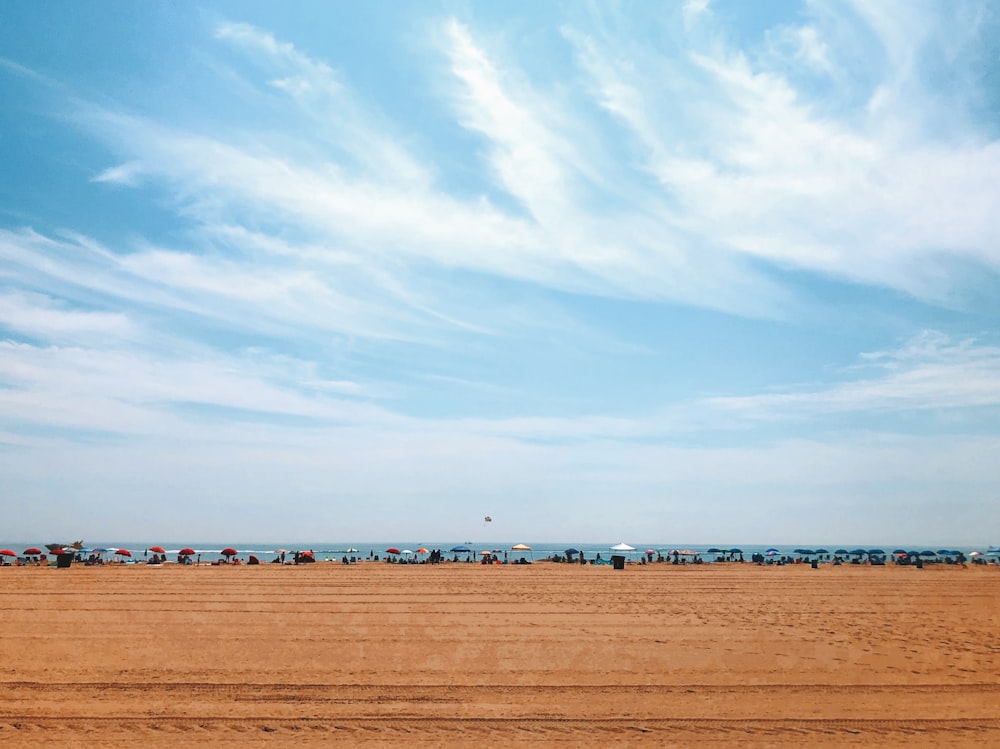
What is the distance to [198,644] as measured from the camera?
13078mm

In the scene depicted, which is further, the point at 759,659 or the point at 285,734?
the point at 759,659

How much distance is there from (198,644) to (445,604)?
8.04 meters

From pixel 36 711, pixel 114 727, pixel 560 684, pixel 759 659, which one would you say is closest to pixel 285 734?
pixel 114 727

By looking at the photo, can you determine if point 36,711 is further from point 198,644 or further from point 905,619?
point 905,619

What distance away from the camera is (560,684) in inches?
407

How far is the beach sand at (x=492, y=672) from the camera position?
27.1 feet

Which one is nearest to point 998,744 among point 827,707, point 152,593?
point 827,707

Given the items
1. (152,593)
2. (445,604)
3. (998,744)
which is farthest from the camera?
(152,593)

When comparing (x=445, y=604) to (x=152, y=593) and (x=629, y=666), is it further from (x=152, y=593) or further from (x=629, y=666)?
(x=152, y=593)

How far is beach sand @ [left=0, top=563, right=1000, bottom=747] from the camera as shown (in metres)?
8.26

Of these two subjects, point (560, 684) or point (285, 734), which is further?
point (560, 684)

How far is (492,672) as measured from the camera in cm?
1103

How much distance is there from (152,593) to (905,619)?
2356cm

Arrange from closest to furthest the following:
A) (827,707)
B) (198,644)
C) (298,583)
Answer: (827,707)
(198,644)
(298,583)
